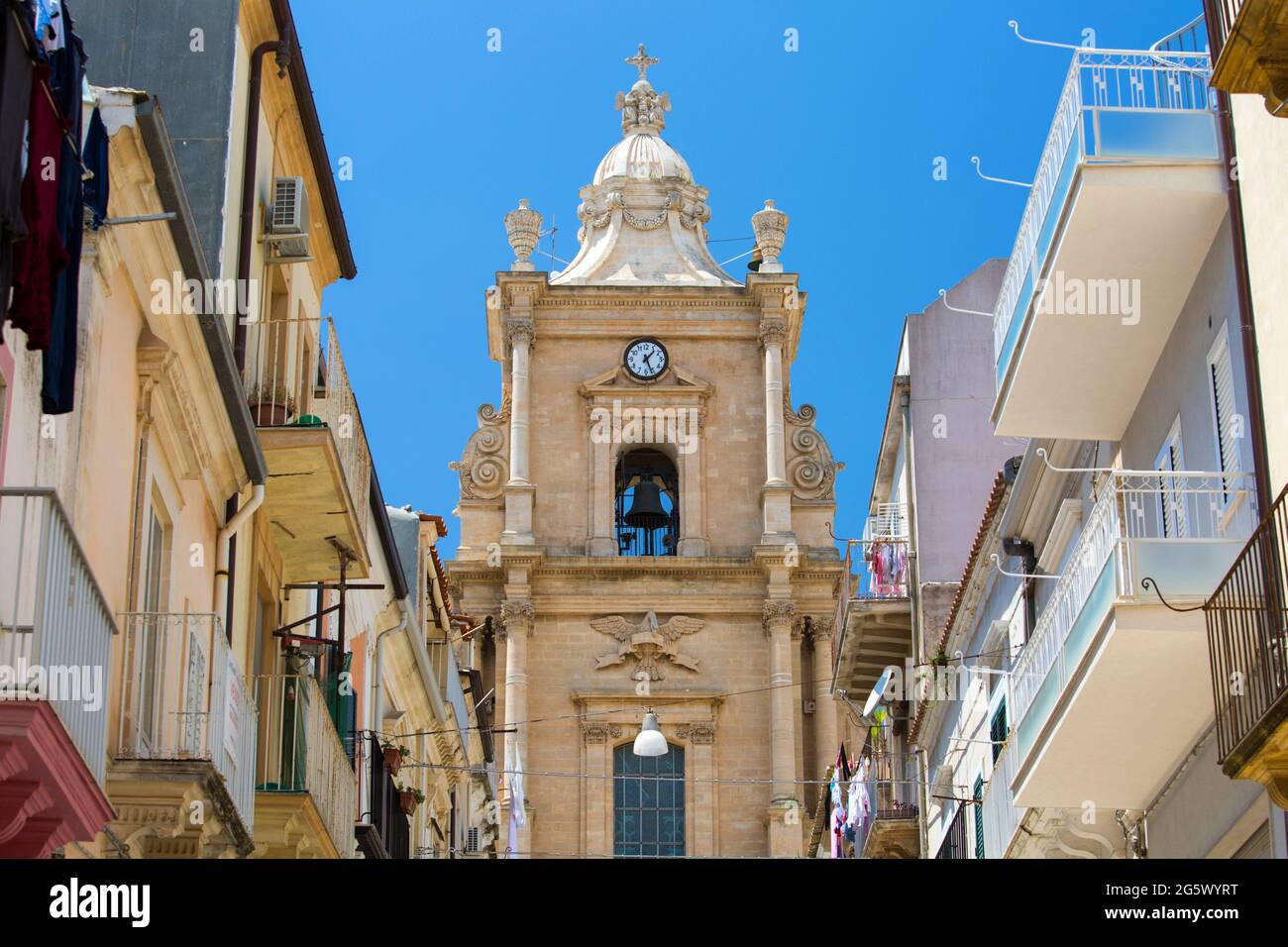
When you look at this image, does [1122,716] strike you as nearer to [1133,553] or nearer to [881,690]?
[1133,553]

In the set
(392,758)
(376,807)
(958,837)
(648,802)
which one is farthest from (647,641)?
(376,807)

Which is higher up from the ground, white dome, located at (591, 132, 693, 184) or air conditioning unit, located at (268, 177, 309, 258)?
white dome, located at (591, 132, 693, 184)

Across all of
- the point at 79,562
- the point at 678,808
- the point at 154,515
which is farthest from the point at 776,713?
the point at 79,562

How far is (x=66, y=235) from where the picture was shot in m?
11.8

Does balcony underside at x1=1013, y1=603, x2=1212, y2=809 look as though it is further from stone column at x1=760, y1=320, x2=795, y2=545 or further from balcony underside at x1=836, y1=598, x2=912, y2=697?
stone column at x1=760, y1=320, x2=795, y2=545

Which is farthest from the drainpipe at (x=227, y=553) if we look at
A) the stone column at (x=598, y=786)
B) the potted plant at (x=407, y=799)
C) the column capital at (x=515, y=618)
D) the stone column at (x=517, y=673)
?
the column capital at (x=515, y=618)

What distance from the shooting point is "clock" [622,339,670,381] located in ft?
155

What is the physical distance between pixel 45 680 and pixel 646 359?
121 ft

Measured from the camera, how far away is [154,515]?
15656mm

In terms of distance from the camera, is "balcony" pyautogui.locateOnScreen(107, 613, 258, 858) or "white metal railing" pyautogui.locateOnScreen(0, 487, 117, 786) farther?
"balcony" pyautogui.locateOnScreen(107, 613, 258, 858)

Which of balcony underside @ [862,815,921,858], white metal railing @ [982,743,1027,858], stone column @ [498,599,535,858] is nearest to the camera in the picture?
white metal railing @ [982,743,1027,858]

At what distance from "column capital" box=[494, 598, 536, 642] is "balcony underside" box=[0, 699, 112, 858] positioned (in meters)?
33.1

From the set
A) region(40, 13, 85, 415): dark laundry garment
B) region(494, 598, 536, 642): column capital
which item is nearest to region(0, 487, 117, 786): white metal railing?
region(40, 13, 85, 415): dark laundry garment

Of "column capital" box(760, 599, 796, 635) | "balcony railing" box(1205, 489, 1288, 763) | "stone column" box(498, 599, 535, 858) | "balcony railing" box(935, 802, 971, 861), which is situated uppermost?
"column capital" box(760, 599, 796, 635)
